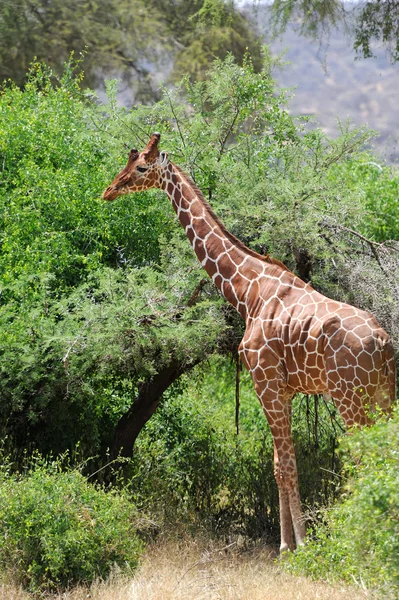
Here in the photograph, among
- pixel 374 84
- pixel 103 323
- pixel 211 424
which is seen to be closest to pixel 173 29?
pixel 211 424

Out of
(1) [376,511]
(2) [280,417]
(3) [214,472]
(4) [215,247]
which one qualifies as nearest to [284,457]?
A: (2) [280,417]

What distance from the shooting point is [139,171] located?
9.27 metres

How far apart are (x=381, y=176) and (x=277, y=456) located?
11.7 m

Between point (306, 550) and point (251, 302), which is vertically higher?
point (251, 302)

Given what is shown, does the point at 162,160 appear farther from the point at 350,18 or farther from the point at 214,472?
the point at 350,18

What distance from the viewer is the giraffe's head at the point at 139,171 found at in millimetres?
9250

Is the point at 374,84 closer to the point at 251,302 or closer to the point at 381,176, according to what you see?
the point at 381,176

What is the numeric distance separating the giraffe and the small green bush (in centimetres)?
166

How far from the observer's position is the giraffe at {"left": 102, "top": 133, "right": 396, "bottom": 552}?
25.6 ft

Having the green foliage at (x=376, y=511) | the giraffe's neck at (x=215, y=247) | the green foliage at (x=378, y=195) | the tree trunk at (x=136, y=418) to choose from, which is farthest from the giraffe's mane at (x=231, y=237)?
the green foliage at (x=378, y=195)

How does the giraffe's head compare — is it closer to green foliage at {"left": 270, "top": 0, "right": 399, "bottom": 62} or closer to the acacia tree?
the acacia tree

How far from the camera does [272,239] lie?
10.1 metres

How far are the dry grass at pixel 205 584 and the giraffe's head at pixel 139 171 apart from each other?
3596 millimetres

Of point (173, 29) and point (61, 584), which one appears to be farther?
point (173, 29)
